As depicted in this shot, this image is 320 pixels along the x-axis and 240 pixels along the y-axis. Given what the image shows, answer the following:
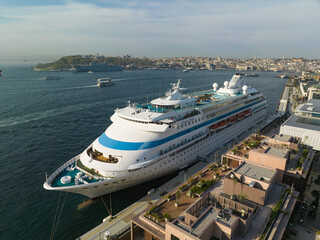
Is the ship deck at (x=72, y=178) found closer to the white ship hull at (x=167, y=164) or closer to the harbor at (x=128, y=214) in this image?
the white ship hull at (x=167, y=164)

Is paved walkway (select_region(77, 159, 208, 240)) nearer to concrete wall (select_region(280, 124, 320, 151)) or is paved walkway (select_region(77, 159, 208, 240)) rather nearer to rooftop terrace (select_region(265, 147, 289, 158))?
rooftop terrace (select_region(265, 147, 289, 158))

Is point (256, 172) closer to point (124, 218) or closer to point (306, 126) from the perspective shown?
point (124, 218)

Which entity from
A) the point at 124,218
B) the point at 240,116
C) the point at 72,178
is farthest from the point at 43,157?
the point at 240,116

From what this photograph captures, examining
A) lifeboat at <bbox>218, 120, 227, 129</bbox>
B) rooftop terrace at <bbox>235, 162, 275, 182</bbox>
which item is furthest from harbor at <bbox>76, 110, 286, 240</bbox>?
lifeboat at <bbox>218, 120, 227, 129</bbox>

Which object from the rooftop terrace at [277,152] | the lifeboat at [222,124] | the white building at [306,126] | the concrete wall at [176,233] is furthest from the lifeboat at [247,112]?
the concrete wall at [176,233]

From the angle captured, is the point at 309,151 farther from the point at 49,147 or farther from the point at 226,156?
the point at 49,147

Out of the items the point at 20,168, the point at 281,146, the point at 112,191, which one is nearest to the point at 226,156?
the point at 281,146
